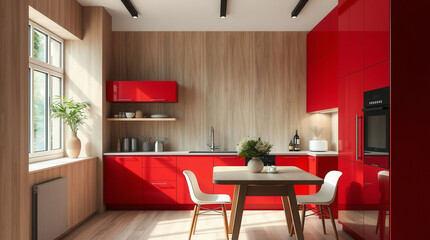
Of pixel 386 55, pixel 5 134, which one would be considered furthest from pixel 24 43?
pixel 386 55

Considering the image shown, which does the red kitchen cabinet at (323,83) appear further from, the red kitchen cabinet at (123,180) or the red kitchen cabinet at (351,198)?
the red kitchen cabinet at (123,180)

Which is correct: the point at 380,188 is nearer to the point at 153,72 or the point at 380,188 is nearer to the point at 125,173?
the point at 125,173

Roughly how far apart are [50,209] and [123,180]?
1643 mm

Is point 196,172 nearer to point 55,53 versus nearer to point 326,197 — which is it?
point 326,197

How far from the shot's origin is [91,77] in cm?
513

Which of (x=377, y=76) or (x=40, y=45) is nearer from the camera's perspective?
(x=377, y=76)

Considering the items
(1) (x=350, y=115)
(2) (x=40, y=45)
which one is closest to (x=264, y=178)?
(1) (x=350, y=115)

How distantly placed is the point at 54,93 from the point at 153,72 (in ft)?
5.16

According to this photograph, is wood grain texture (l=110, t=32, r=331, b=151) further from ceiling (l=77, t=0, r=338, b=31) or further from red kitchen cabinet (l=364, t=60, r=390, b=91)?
red kitchen cabinet (l=364, t=60, r=390, b=91)

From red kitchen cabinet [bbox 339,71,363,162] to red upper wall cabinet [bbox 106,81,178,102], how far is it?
2.52 m

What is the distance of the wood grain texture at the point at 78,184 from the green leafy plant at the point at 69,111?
1.76ft

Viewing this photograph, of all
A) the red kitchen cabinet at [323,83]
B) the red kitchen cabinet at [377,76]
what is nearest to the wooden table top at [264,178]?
the red kitchen cabinet at [377,76]

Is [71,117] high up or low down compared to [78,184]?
up

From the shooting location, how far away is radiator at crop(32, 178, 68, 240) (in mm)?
3324
